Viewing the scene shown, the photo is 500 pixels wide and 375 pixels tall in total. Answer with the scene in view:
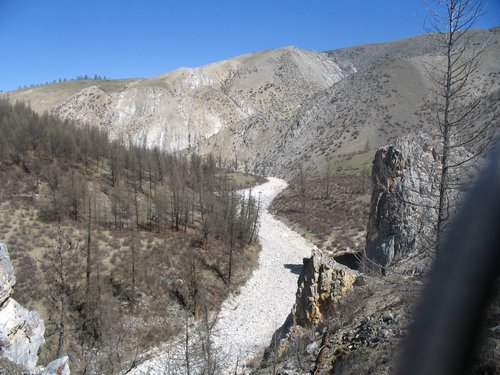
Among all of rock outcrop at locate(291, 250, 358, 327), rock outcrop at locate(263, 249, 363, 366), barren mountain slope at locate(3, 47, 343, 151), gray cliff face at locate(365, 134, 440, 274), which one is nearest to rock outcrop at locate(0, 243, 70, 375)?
rock outcrop at locate(263, 249, 363, 366)

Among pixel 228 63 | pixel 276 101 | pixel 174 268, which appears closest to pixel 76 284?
pixel 174 268

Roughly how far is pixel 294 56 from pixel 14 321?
172m

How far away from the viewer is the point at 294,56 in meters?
173

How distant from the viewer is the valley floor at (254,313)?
21047 mm

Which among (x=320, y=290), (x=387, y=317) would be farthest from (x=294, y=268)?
(x=387, y=317)

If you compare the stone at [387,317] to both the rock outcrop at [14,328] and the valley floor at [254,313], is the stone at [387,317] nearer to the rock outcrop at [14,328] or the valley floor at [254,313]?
the valley floor at [254,313]

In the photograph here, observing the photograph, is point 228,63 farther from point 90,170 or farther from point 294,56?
point 90,170

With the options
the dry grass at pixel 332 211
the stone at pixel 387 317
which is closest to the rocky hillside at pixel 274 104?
the dry grass at pixel 332 211

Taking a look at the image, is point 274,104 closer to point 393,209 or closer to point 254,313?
point 254,313

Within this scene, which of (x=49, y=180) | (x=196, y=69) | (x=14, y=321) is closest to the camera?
(x=14, y=321)

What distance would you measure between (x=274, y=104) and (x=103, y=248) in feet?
393

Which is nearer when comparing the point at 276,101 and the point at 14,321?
the point at 14,321

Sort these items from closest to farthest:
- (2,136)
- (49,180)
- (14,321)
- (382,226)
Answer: (14,321) → (382,226) → (49,180) → (2,136)

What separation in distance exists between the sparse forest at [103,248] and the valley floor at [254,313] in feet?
4.17
